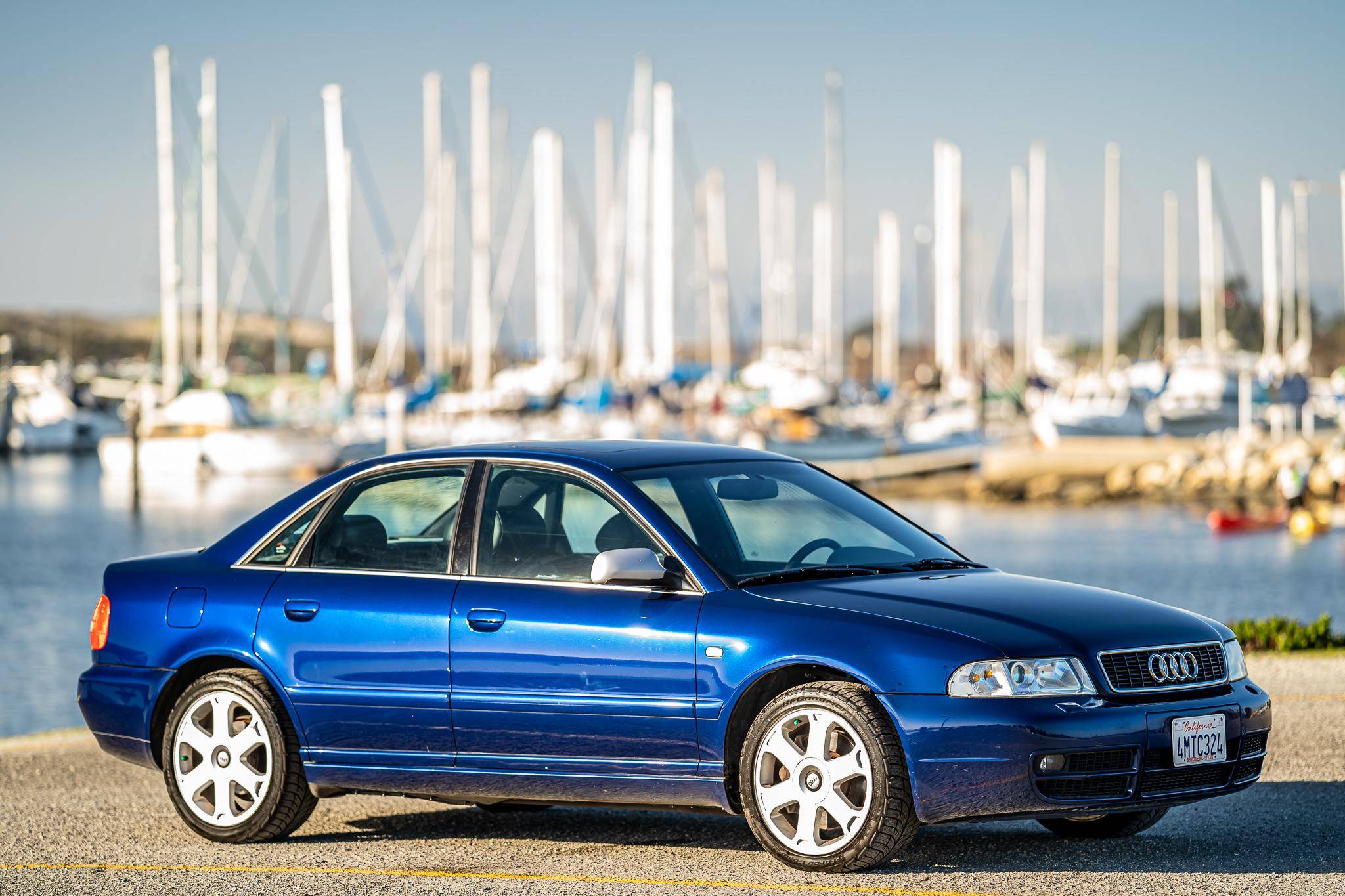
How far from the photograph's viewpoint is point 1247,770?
22.0 feet

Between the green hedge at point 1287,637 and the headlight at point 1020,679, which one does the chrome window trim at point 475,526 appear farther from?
the green hedge at point 1287,637

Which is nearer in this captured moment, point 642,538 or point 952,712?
point 952,712

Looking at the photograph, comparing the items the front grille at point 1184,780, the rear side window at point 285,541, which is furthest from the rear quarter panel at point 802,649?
the rear side window at point 285,541

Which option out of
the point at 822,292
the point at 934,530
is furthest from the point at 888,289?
the point at 934,530

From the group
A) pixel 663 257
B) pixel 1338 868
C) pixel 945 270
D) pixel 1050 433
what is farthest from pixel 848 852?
pixel 945 270

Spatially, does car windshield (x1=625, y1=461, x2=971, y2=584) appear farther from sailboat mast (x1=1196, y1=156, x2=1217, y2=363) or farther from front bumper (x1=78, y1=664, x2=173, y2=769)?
sailboat mast (x1=1196, y1=156, x2=1217, y2=363)

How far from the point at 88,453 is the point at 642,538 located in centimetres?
9748

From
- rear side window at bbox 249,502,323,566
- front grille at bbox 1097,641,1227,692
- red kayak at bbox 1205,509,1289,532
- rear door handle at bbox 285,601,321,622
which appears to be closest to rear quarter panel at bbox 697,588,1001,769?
front grille at bbox 1097,641,1227,692

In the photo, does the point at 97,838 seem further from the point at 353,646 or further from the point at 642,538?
the point at 642,538

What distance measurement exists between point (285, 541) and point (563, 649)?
159 centimetres

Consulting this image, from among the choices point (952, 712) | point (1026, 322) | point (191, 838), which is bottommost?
point (191, 838)

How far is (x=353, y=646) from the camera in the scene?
7414 mm

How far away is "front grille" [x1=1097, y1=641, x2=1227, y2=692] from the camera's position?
6.39 meters

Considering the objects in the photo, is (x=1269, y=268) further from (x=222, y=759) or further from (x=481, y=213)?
(x=222, y=759)
